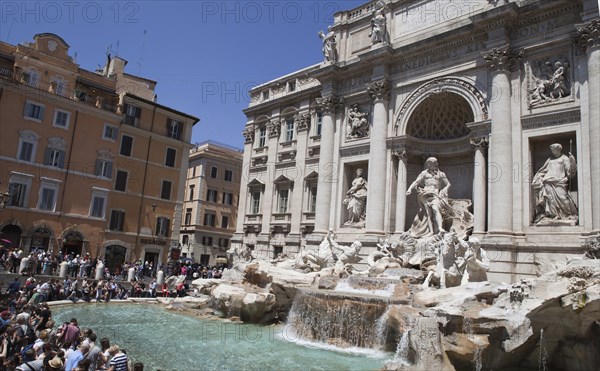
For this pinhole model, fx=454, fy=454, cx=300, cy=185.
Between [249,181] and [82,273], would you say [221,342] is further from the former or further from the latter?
[249,181]

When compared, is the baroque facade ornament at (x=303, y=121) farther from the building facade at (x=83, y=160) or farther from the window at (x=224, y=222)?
the window at (x=224, y=222)

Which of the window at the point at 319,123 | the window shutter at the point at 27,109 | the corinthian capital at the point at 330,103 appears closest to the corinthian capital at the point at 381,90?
the corinthian capital at the point at 330,103

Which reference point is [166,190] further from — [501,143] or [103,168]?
[501,143]

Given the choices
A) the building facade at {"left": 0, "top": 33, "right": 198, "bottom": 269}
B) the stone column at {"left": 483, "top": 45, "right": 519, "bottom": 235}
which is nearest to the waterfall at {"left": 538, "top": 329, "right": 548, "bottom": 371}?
the stone column at {"left": 483, "top": 45, "right": 519, "bottom": 235}

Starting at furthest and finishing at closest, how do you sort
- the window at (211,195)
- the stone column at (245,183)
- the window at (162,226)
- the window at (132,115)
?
the window at (211,195) → the window at (162,226) → the window at (132,115) → the stone column at (245,183)

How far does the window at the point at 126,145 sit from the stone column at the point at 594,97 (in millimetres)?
29464

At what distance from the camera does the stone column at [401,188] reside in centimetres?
2209

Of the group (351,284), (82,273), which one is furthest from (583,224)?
(82,273)

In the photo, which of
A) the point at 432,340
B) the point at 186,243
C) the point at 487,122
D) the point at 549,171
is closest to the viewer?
the point at 432,340

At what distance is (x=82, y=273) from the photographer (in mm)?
24312

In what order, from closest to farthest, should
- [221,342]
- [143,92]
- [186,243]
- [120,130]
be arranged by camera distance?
[221,342]
[120,130]
[143,92]
[186,243]

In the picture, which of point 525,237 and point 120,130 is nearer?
point 525,237

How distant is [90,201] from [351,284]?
22595 millimetres

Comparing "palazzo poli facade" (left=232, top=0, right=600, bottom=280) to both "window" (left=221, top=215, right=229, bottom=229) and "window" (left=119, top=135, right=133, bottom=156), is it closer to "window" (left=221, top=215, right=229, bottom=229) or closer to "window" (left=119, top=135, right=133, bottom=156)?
"window" (left=119, top=135, right=133, bottom=156)
